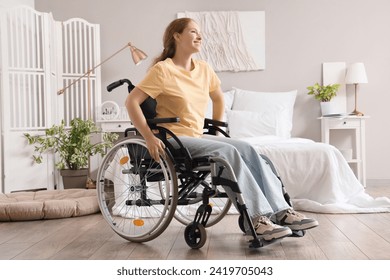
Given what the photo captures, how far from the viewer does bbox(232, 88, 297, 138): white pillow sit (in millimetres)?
5328

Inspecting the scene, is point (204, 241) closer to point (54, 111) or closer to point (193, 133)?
point (193, 133)

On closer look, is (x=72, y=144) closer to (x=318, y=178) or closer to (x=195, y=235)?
(x=318, y=178)

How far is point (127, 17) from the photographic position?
5855 millimetres

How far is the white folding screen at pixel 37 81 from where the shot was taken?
4.97 meters

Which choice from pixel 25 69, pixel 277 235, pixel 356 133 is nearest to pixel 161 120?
pixel 277 235

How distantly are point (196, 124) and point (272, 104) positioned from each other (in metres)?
2.73

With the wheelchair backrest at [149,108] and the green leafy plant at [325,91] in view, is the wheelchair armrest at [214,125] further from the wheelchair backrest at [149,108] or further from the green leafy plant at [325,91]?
the green leafy plant at [325,91]

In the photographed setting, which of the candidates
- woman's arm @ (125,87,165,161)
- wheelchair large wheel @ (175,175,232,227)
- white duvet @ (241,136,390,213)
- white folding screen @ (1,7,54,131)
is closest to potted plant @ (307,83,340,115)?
white duvet @ (241,136,390,213)

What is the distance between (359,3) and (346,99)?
958 mm

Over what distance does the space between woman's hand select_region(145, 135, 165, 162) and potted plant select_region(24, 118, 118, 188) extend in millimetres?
2687

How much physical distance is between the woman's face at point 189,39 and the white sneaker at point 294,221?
923 millimetres

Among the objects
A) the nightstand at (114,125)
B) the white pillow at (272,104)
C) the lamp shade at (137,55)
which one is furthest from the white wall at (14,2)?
the white pillow at (272,104)
